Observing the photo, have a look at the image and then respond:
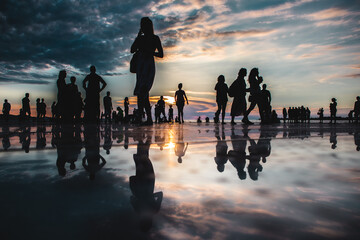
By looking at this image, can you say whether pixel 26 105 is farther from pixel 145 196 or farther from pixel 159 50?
pixel 145 196

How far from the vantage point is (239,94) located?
10398mm

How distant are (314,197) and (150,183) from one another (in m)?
0.65

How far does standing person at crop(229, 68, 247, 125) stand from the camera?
10089mm

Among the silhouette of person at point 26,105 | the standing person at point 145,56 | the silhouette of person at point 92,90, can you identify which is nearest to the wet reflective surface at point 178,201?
the standing person at point 145,56

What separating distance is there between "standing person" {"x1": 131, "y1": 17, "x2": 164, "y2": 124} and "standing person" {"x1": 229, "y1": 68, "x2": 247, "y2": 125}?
175 inches

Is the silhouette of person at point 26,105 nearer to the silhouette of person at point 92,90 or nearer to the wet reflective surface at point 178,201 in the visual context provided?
the silhouette of person at point 92,90

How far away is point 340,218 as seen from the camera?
28.6 inches

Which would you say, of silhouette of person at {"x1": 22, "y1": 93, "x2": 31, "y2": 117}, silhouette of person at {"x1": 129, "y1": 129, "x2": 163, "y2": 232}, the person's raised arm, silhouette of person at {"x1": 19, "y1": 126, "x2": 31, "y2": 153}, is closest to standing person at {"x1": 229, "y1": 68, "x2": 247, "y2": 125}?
the person's raised arm

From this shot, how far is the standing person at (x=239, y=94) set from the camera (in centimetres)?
1009

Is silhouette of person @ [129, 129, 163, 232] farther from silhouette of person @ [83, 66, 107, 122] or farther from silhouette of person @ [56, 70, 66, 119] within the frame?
silhouette of person @ [56, 70, 66, 119]

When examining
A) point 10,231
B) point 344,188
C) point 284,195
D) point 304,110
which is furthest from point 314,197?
point 304,110

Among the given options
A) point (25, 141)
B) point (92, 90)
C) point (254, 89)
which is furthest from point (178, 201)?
point (254, 89)

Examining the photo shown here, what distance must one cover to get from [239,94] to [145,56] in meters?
5.15

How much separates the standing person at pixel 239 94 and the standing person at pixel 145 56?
445 cm
